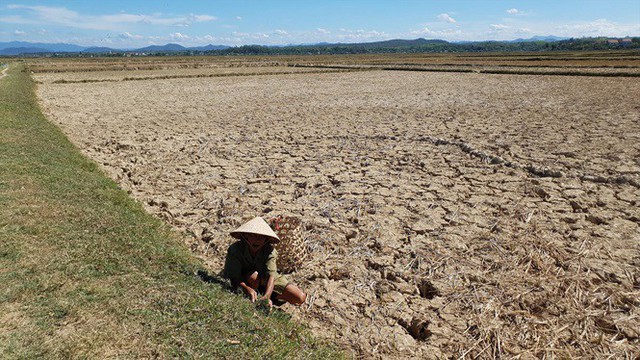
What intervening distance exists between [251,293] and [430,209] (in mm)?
3707

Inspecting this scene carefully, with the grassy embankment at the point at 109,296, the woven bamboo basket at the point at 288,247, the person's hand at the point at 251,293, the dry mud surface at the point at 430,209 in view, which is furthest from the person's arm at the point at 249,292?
the woven bamboo basket at the point at 288,247

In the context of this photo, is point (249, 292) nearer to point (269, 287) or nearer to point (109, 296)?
point (269, 287)

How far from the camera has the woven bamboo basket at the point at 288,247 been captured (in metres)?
4.97

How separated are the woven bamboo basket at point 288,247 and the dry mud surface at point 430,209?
0.15 meters

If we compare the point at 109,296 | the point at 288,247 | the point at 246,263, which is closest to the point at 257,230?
the point at 246,263

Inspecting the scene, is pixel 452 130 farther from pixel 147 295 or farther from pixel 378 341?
pixel 147 295

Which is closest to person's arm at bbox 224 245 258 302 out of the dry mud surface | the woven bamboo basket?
the dry mud surface

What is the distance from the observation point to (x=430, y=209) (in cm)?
679

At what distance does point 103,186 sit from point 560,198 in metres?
8.07

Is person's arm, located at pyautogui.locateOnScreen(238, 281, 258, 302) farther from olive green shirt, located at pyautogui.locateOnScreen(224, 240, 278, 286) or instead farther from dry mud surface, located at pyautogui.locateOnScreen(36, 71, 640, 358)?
dry mud surface, located at pyautogui.locateOnScreen(36, 71, 640, 358)

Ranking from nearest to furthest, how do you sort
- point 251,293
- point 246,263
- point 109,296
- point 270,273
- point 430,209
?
point 109,296, point 251,293, point 270,273, point 246,263, point 430,209

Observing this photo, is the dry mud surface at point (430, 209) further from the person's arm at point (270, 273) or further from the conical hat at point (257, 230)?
the conical hat at point (257, 230)

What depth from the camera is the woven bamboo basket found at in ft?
16.3

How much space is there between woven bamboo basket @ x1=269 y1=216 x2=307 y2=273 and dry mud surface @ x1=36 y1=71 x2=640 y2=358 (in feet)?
0.49
